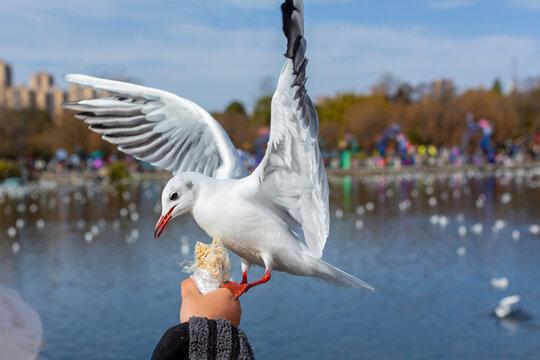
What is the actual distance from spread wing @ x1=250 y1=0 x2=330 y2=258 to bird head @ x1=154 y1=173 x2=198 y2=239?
0.39 m

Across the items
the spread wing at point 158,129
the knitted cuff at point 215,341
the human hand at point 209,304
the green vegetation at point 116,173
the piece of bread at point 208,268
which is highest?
the spread wing at point 158,129

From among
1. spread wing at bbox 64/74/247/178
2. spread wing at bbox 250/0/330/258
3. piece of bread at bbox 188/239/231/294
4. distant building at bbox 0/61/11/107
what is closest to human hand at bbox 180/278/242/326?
piece of bread at bbox 188/239/231/294

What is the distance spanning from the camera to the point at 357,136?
188 ft

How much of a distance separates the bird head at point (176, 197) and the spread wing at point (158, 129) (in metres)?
0.86

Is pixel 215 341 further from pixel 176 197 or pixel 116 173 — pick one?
pixel 116 173

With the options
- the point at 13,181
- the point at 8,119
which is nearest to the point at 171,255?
the point at 13,181

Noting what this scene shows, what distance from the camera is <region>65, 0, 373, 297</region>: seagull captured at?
2.83 meters

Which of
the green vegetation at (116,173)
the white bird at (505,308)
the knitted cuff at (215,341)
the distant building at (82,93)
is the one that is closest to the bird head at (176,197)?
the knitted cuff at (215,341)

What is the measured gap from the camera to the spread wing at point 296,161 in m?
2.84

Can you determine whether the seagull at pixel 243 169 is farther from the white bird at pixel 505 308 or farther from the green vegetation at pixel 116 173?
the green vegetation at pixel 116 173

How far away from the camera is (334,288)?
36.4 ft

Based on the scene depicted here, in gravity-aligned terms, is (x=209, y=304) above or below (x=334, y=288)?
above

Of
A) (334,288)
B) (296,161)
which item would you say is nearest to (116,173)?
(334,288)

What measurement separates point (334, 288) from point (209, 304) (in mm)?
9020
